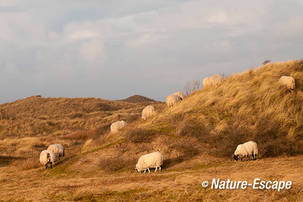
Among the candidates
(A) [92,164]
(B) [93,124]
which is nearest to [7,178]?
(A) [92,164]

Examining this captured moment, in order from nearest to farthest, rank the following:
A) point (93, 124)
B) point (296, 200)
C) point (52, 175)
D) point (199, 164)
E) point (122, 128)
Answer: point (296, 200) < point (199, 164) < point (52, 175) < point (122, 128) < point (93, 124)

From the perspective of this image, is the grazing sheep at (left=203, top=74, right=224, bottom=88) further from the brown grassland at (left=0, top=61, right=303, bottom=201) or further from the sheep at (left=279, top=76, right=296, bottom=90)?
the sheep at (left=279, top=76, right=296, bottom=90)

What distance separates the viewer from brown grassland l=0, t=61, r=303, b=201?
1148 centimetres

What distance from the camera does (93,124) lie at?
4925cm

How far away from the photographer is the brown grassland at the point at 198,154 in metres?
11.5

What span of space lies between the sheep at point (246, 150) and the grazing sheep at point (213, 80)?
9.09 meters

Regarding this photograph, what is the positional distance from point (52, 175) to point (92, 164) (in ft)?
7.47

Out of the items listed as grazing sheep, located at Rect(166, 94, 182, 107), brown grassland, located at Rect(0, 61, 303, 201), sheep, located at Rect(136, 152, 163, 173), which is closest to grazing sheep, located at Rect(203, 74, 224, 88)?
brown grassland, located at Rect(0, 61, 303, 201)

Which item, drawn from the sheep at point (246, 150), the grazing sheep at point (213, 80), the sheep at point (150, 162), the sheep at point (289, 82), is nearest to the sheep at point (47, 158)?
the sheep at point (150, 162)

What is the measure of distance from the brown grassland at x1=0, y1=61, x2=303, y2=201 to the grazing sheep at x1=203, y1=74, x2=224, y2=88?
73cm

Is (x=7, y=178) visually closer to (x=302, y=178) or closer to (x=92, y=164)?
(x=92, y=164)
